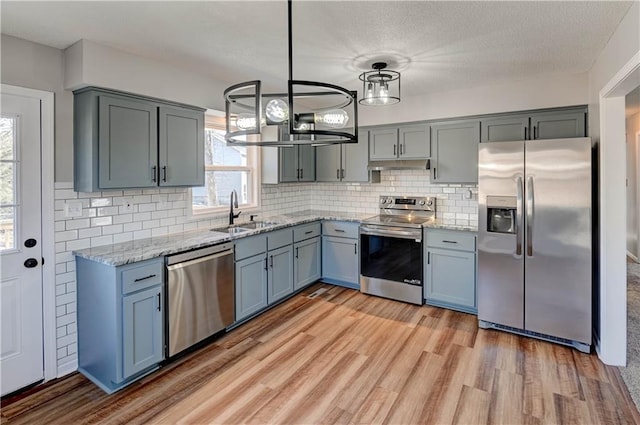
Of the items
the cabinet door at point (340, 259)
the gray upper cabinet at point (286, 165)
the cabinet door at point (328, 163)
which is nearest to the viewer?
the gray upper cabinet at point (286, 165)

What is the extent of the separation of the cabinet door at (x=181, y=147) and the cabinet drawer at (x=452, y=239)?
8.05 ft

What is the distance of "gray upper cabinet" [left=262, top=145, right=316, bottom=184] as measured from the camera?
443 cm

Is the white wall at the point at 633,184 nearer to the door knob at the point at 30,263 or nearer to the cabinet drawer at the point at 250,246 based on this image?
the cabinet drawer at the point at 250,246

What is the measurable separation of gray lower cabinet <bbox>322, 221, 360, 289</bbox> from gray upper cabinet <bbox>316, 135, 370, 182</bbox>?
672mm

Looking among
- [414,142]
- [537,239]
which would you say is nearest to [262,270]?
[414,142]

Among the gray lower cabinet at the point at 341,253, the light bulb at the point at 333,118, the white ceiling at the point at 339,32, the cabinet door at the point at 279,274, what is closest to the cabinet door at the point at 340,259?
the gray lower cabinet at the point at 341,253

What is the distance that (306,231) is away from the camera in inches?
174

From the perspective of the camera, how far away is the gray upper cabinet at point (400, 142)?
4277mm

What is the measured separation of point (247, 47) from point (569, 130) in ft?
10.2

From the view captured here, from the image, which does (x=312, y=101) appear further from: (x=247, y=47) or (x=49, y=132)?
(x=49, y=132)

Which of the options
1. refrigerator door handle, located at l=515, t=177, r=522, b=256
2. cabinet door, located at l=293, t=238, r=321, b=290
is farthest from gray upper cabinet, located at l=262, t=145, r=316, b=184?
refrigerator door handle, located at l=515, t=177, r=522, b=256

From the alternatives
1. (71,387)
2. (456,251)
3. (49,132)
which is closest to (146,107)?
(49,132)

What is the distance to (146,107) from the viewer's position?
9.65ft

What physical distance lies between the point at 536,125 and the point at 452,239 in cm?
141
